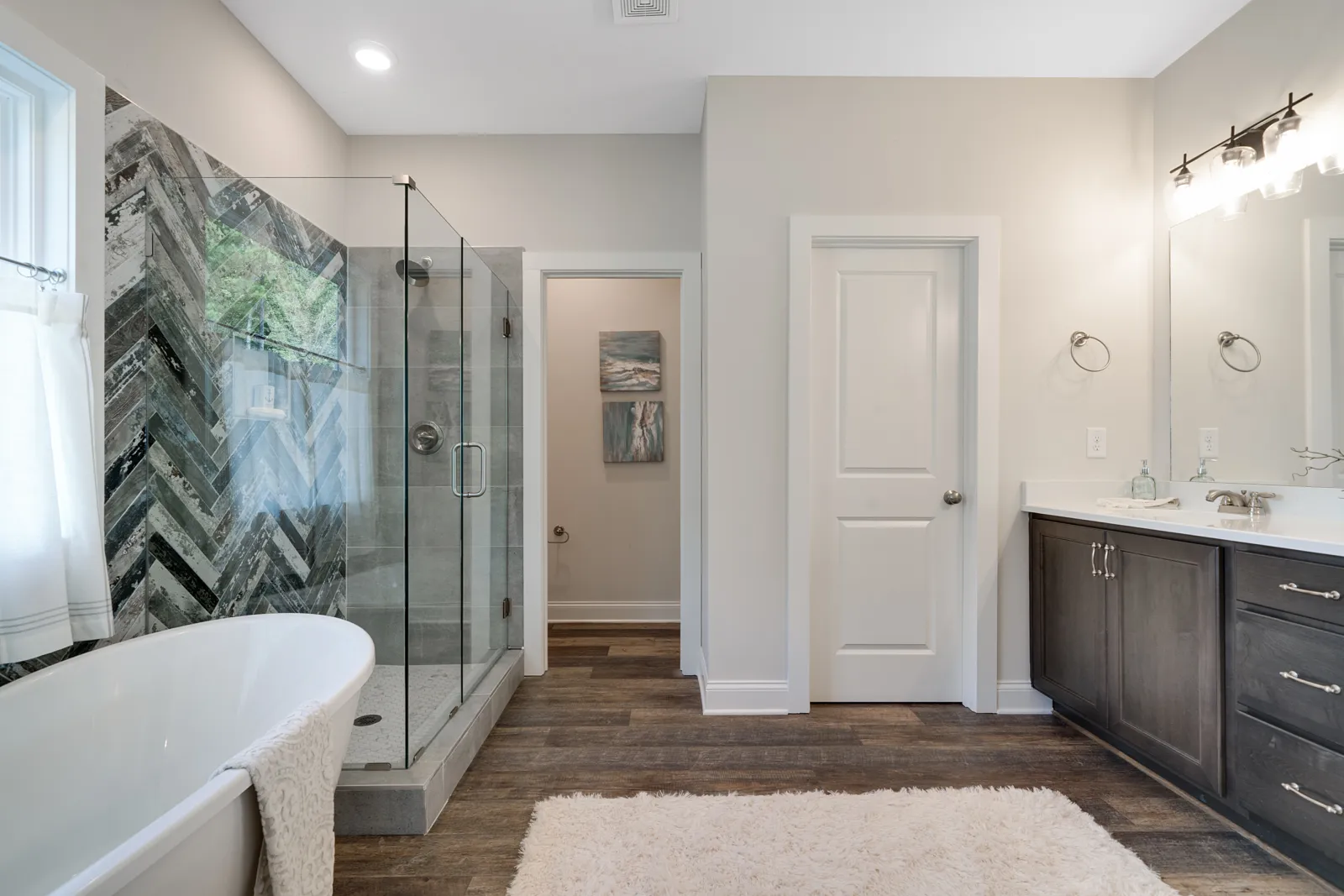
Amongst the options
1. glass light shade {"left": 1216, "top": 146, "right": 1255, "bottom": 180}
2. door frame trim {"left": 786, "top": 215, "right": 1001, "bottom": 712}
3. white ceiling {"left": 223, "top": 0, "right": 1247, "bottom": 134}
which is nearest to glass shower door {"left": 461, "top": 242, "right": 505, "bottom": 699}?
white ceiling {"left": 223, "top": 0, "right": 1247, "bottom": 134}

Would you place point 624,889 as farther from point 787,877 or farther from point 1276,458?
point 1276,458

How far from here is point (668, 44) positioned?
242 cm

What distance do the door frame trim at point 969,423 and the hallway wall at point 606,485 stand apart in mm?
1572

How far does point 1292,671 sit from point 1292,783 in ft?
0.89

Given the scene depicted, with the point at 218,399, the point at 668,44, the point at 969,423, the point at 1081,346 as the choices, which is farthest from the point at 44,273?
the point at 1081,346

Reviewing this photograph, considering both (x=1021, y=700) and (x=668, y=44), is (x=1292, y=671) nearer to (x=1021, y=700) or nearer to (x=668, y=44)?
(x=1021, y=700)

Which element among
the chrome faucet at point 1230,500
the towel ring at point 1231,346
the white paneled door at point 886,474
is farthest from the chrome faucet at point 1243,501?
the white paneled door at point 886,474

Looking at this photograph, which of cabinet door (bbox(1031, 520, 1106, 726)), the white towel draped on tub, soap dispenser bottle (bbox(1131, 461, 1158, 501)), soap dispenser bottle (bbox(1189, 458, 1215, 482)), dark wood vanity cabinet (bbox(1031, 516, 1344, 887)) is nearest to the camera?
the white towel draped on tub

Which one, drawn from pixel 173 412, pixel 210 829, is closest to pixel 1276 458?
pixel 210 829

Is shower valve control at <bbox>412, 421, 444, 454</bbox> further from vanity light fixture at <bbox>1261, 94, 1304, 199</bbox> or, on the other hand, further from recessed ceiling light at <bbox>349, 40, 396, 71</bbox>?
vanity light fixture at <bbox>1261, 94, 1304, 199</bbox>

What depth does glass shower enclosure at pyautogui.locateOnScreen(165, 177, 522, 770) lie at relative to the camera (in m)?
1.93

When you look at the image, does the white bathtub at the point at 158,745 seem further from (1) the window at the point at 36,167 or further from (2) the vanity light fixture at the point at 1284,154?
(2) the vanity light fixture at the point at 1284,154

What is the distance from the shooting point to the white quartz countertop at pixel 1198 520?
5.34 feet

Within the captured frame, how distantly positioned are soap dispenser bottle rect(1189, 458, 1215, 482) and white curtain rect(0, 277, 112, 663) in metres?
3.46
